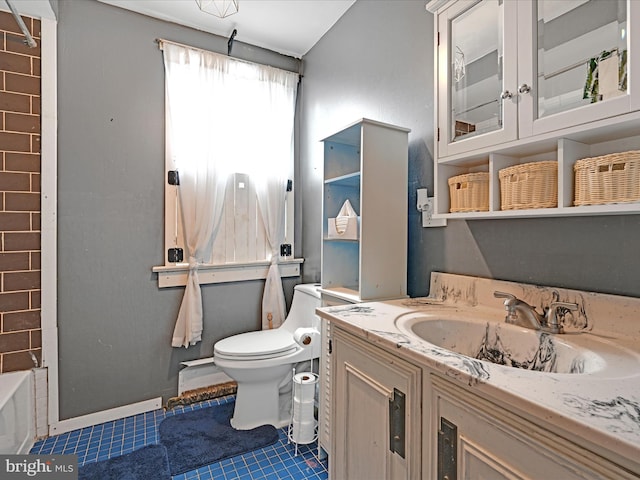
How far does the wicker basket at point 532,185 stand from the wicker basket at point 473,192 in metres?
0.10

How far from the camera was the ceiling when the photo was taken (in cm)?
196

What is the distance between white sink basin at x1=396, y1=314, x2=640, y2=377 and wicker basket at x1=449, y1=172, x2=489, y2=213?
38cm

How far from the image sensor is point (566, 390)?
1.93 feet

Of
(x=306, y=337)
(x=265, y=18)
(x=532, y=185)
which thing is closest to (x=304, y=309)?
(x=306, y=337)

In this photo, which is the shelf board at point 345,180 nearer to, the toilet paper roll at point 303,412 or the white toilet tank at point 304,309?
the white toilet tank at point 304,309

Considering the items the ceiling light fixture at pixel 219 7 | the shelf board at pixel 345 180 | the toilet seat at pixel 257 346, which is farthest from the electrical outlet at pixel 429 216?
→ the ceiling light fixture at pixel 219 7

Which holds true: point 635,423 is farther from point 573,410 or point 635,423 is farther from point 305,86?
point 305,86

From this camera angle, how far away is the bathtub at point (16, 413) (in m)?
1.47

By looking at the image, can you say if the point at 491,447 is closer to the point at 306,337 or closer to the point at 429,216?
the point at 429,216

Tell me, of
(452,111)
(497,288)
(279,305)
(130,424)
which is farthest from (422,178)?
(130,424)

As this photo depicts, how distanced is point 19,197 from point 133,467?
146cm

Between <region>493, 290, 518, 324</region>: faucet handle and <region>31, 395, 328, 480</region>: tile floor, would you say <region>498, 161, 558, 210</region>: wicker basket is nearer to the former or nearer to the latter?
<region>493, 290, 518, 324</region>: faucet handle

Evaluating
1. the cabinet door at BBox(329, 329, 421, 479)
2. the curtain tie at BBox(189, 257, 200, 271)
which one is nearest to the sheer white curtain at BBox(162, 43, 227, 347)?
the curtain tie at BBox(189, 257, 200, 271)

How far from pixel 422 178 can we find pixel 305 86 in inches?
57.3
